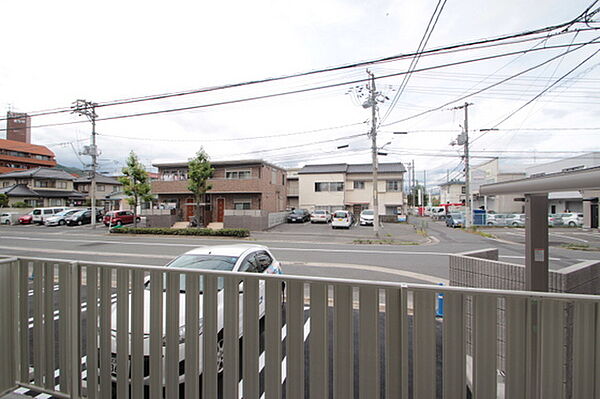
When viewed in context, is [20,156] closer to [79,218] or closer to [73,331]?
[79,218]

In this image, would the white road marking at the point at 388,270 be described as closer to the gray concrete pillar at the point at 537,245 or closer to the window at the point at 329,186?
the gray concrete pillar at the point at 537,245

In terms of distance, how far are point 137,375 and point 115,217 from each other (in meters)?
27.6

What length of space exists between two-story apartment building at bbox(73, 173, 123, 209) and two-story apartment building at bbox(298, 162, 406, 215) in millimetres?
29393

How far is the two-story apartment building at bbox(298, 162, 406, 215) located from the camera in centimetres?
3388

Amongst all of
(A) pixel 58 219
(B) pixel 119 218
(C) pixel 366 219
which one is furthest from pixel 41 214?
(C) pixel 366 219

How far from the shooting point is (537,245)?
2365mm

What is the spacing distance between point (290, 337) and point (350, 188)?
34.0 meters

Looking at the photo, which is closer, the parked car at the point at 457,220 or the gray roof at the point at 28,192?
the parked car at the point at 457,220

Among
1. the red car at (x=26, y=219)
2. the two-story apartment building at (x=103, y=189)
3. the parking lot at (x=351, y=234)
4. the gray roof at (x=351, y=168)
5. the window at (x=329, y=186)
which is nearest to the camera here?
the parking lot at (x=351, y=234)

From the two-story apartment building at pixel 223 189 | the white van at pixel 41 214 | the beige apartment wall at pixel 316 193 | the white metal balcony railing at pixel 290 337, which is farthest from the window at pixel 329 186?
the white metal balcony railing at pixel 290 337

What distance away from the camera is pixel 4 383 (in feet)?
8.23

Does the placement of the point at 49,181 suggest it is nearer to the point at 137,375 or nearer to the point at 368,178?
the point at 368,178

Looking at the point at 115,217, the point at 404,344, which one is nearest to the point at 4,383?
the point at 404,344

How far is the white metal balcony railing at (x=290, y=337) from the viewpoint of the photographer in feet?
5.25
